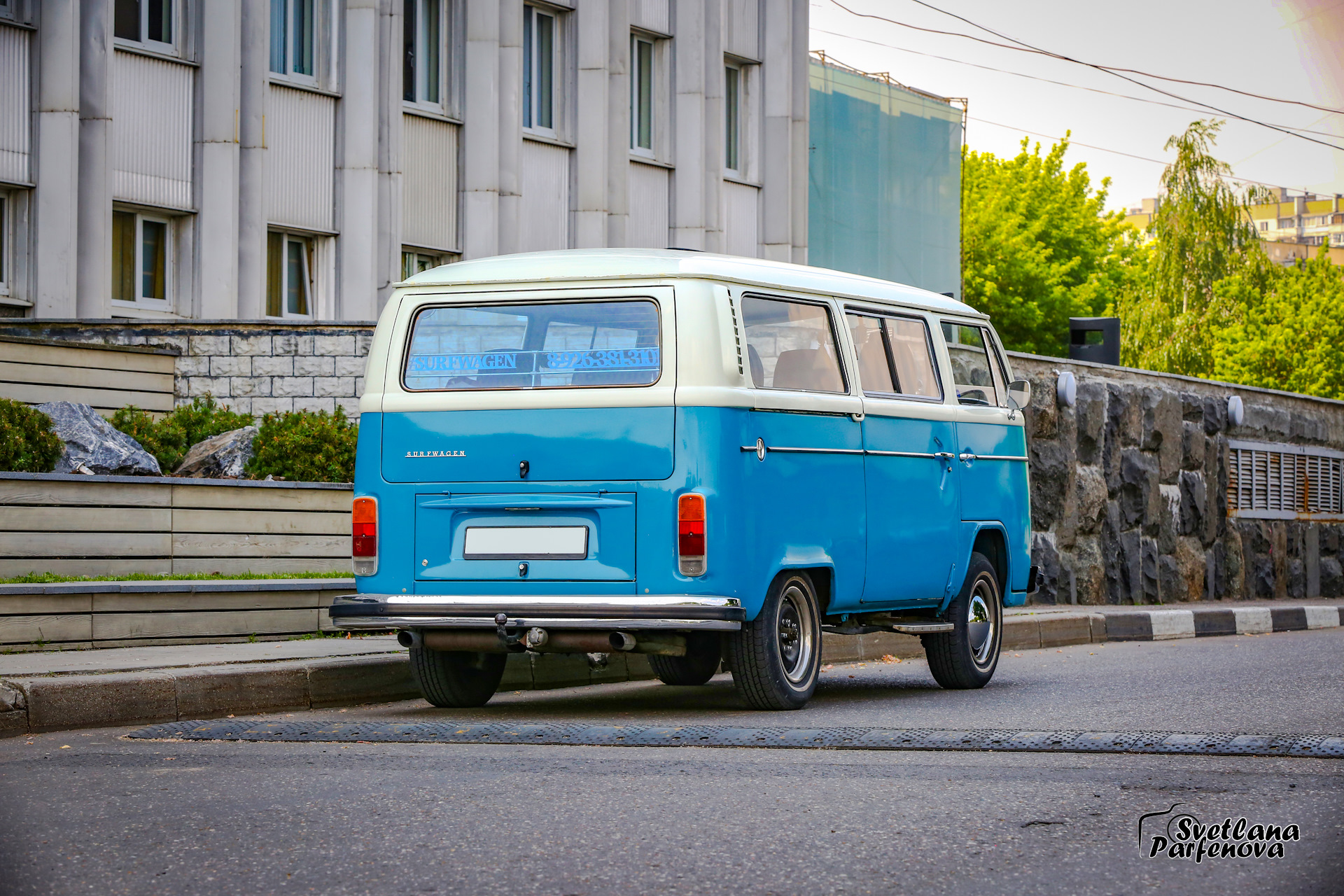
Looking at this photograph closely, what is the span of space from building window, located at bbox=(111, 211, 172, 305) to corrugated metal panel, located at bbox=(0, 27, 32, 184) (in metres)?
1.12

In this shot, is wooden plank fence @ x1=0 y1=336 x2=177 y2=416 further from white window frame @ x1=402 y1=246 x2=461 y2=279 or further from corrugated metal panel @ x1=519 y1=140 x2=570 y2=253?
corrugated metal panel @ x1=519 y1=140 x2=570 y2=253

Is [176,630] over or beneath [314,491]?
beneath

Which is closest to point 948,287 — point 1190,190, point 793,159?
point 793,159

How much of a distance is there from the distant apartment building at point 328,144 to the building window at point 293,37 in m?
0.02

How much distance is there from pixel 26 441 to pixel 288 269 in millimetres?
7768

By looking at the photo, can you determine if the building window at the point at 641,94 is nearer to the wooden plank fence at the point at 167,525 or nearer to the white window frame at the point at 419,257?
the white window frame at the point at 419,257

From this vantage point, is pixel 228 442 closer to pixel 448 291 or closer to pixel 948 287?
pixel 448 291

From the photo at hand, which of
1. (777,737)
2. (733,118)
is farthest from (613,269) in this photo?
(733,118)

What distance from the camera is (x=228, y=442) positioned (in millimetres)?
13555

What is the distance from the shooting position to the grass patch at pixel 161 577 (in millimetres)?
9844

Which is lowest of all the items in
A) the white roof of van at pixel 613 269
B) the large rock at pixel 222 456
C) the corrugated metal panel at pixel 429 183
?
the large rock at pixel 222 456

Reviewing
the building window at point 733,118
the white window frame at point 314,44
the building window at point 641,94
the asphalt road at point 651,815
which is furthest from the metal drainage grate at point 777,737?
the building window at point 733,118

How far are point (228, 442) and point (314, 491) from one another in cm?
238

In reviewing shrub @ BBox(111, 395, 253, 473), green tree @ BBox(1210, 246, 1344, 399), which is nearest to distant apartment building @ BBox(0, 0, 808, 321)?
shrub @ BBox(111, 395, 253, 473)
